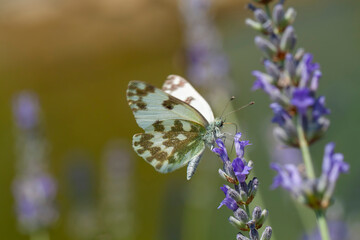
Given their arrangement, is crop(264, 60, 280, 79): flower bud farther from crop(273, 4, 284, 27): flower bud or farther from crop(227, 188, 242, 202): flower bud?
crop(227, 188, 242, 202): flower bud

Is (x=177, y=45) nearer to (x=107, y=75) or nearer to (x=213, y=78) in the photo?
(x=107, y=75)

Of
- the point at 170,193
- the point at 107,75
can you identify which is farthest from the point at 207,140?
the point at 107,75

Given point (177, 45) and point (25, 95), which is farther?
point (177, 45)

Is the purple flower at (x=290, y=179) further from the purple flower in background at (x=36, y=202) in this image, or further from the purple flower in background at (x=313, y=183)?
the purple flower in background at (x=36, y=202)

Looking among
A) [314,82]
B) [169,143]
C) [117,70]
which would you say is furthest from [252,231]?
[117,70]

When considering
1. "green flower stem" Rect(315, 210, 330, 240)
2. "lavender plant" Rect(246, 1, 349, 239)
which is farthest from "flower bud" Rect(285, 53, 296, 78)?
"green flower stem" Rect(315, 210, 330, 240)

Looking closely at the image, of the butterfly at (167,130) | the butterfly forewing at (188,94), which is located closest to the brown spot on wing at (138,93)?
the butterfly at (167,130)
